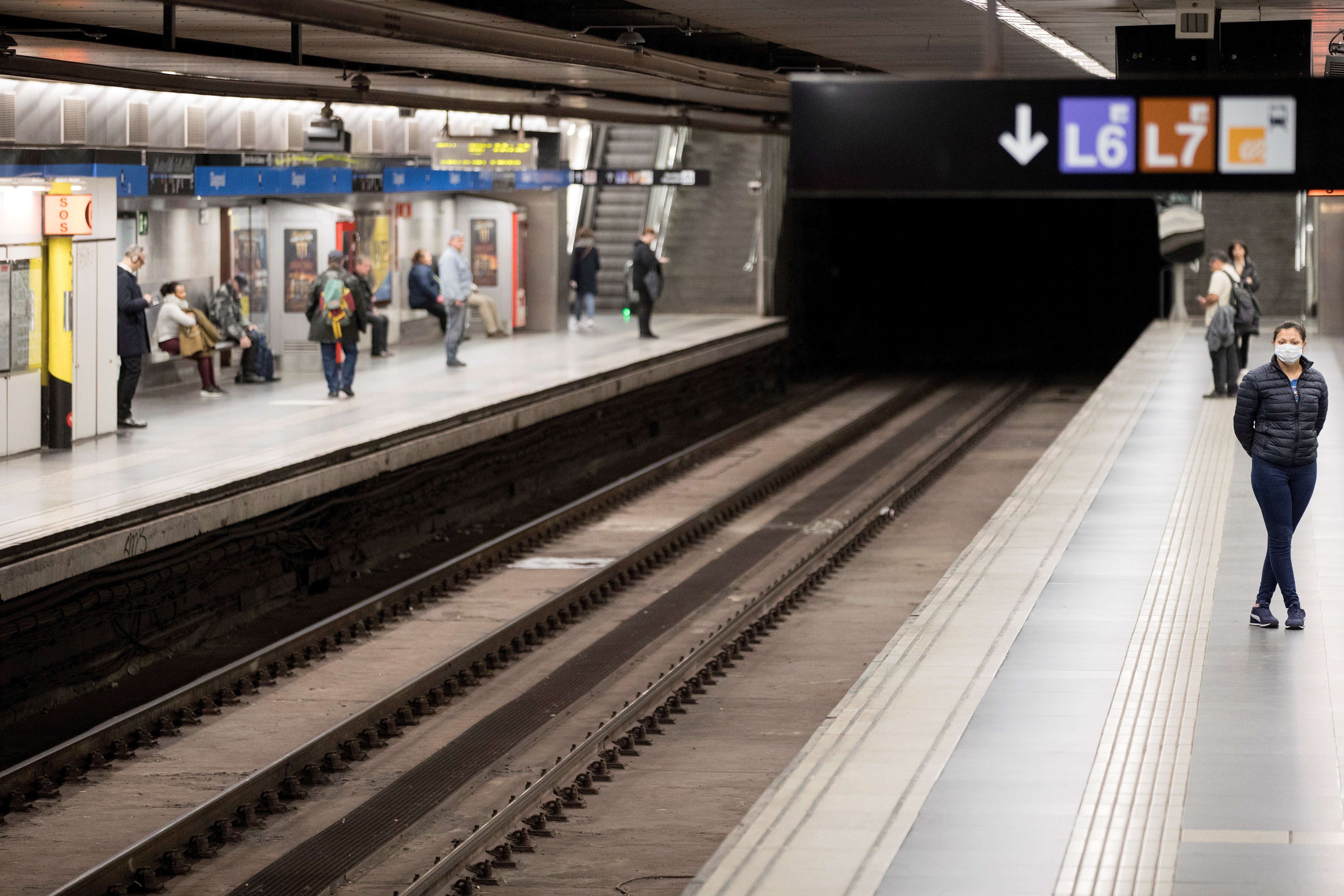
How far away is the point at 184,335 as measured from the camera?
17828mm

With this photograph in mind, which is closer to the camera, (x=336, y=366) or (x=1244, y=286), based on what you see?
(x=336, y=366)

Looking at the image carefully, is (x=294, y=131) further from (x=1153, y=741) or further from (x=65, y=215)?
(x=1153, y=741)

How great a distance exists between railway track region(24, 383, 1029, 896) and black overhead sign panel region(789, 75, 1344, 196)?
3659mm

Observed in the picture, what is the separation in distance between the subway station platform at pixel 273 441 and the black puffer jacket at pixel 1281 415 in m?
6.51

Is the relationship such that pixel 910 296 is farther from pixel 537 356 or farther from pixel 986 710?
pixel 986 710

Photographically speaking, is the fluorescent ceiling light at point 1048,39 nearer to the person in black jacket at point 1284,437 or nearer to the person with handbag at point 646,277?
the person in black jacket at point 1284,437

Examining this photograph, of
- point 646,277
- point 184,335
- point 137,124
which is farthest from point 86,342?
point 646,277

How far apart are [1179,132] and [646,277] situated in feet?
60.2

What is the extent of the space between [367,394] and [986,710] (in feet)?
38.4

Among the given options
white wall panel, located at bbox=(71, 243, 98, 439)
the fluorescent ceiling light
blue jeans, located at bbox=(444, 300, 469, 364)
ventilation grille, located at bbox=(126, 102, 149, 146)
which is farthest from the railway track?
ventilation grille, located at bbox=(126, 102, 149, 146)

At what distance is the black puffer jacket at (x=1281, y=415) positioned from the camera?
29.6 feet

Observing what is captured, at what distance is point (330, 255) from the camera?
18062 mm

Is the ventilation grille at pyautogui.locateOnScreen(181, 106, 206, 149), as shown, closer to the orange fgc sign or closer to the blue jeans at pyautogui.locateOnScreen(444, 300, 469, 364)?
the blue jeans at pyautogui.locateOnScreen(444, 300, 469, 364)

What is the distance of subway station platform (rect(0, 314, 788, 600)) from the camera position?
1130 cm
